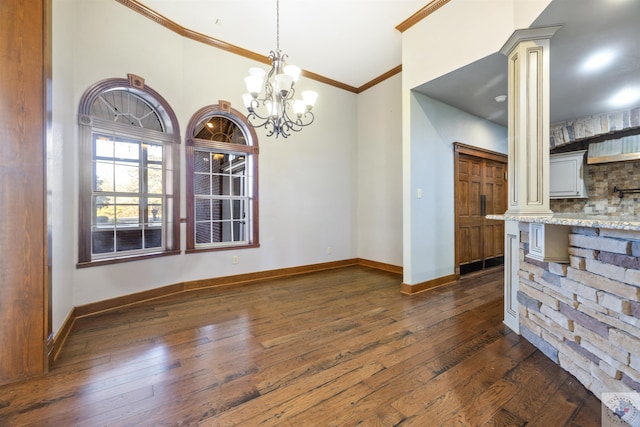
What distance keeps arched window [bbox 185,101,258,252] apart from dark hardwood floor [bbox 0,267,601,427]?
1.22 m

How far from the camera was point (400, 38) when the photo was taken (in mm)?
3607

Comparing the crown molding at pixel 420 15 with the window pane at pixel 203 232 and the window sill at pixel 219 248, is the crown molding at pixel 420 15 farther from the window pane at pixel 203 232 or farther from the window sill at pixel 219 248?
the window pane at pixel 203 232

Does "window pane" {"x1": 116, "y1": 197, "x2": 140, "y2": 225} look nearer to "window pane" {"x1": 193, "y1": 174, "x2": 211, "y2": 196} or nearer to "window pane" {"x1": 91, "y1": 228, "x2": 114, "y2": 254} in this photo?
"window pane" {"x1": 91, "y1": 228, "x2": 114, "y2": 254}

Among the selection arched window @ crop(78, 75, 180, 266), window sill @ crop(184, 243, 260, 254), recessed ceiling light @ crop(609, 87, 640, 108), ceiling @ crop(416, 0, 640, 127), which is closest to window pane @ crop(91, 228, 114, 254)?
arched window @ crop(78, 75, 180, 266)

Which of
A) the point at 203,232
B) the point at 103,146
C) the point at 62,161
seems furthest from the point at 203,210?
the point at 62,161

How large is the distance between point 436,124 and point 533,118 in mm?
1667

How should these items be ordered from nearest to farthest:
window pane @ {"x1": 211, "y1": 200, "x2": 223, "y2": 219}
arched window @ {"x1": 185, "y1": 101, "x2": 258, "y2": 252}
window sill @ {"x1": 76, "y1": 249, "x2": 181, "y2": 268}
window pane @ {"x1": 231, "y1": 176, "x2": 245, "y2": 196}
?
window sill @ {"x1": 76, "y1": 249, "x2": 181, "y2": 268}, arched window @ {"x1": 185, "y1": 101, "x2": 258, "y2": 252}, window pane @ {"x1": 211, "y1": 200, "x2": 223, "y2": 219}, window pane @ {"x1": 231, "y1": 176, "x2": 245, "y2": 196}

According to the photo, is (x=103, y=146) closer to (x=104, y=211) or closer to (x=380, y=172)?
(x=104, y=211)

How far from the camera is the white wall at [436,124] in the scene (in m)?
2.62

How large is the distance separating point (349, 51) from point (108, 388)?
15.0 feet

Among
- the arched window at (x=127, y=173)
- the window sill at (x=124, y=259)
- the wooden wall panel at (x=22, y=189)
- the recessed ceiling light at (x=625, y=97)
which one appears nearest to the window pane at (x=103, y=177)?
the arched window at (x=127, y=173)

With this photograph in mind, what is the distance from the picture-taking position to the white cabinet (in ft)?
13.6

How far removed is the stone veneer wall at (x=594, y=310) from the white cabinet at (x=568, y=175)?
10.7ft

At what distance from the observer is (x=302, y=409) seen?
146cm
